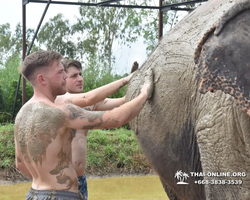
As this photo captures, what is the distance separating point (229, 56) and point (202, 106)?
0.79m

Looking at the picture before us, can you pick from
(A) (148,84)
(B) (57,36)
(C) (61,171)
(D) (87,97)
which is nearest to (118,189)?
(D) (87,97)

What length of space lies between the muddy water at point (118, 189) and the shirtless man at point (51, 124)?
14.9ft

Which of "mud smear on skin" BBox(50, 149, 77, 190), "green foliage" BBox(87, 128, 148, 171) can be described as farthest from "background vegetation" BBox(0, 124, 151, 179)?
"mud smear on skin" BBox(50, 149, 77, 190)

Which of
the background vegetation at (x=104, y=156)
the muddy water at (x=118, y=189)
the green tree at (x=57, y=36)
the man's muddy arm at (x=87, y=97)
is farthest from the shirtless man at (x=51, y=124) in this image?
the green tree at (x=57, y=36)

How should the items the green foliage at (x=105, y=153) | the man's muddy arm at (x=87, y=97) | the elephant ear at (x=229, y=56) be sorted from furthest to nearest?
the green foliage at (x=105, y=153), the man's muddy arm at (x=87, y=97), the elephant ear at (x=229, y=56)

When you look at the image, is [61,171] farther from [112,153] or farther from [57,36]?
[57,36]

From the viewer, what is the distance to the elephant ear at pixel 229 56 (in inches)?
98.0

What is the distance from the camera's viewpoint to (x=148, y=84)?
12.7 ft

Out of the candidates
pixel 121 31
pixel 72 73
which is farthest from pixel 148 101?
pixel 121 31

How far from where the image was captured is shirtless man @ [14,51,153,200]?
11.1ft

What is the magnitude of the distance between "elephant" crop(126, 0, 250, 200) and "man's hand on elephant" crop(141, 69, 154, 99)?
33mm

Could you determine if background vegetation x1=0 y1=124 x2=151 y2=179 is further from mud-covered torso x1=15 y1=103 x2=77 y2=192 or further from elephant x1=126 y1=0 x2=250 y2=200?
mud-covered torso x1=15 y1=103 x2=77 y2=192

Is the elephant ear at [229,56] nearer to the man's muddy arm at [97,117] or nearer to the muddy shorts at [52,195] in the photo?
the man's muddy arm at [97,117]

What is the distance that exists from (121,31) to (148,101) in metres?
20.5
